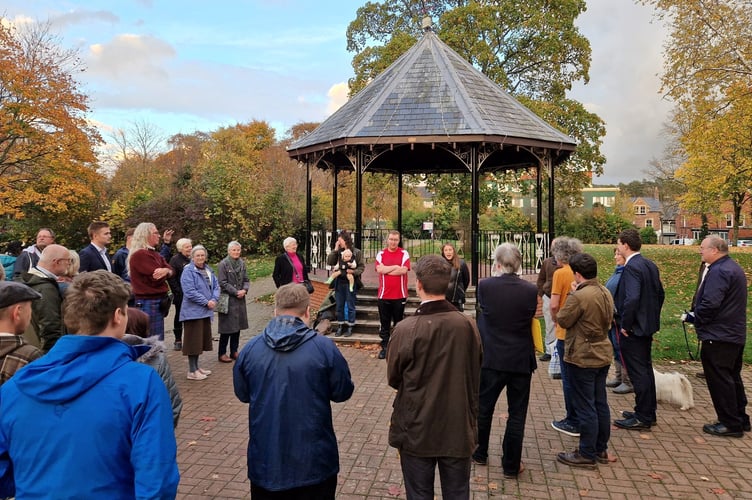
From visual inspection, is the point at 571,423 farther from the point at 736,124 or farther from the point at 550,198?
the point at 736,124

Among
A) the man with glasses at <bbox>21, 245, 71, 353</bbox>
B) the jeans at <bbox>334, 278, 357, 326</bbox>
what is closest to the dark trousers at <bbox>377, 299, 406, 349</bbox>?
the jeans at <bbox>334, 278, 357, 326</bbox>

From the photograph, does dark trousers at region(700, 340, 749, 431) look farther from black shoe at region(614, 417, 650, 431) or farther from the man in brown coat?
the man in brown coat

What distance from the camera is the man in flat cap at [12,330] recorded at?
2424 mm

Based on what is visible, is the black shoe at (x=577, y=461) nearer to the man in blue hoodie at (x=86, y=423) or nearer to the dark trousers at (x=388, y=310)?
the man in blue hoodie at (x=86, y=423)

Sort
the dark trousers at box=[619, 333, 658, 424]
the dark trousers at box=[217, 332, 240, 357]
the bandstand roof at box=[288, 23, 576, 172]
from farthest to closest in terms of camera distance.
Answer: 1. the bandstand roof at box=[288, 23, 576, 172]
2. the dark trousers at box=[217, 332, 240, 357]
3. the dark trousers at box=[619, 333, 658, 424]

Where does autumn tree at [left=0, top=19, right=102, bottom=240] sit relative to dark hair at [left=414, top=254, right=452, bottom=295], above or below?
above

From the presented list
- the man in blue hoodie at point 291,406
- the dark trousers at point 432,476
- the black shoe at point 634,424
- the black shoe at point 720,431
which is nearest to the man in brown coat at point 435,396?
the dark trousers at point 432,476

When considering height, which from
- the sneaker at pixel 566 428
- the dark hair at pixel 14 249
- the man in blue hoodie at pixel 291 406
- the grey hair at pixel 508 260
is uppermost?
the grey hair at pixel 508 260

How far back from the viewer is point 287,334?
2.65 meters

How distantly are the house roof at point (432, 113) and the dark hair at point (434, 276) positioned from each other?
23.0 feet

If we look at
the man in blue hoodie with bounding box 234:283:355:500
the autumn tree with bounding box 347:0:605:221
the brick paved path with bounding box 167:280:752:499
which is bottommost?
the brick paved path with bounding box 167:280:752:499

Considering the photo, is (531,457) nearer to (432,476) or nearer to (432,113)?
(432,476)

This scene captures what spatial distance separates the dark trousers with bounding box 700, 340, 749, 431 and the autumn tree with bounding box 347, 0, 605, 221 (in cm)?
1613

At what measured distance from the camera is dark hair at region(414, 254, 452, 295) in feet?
9.78
